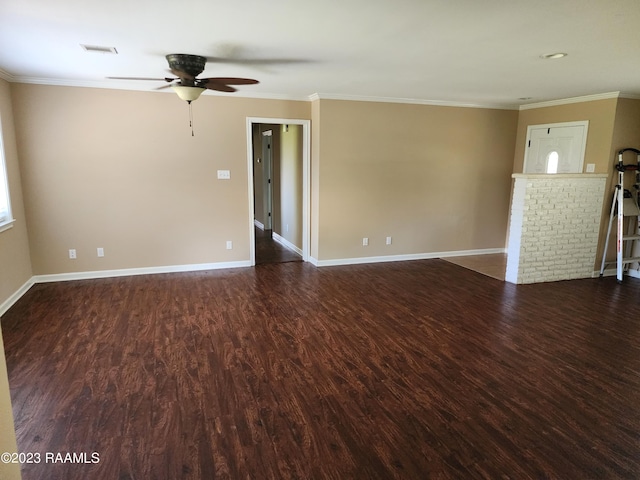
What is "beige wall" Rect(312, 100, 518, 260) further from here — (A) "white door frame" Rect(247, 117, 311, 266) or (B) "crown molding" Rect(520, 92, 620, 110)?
(B) "crown molding" Rect(520, 92, 620, 110)

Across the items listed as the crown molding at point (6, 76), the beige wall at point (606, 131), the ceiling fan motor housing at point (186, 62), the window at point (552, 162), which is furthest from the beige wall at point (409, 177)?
the crown molding at point (6, 76)

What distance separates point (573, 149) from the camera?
553cm

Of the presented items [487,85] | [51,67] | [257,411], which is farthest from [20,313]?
[487,85]

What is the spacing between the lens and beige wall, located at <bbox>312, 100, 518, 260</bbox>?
18.7 ft

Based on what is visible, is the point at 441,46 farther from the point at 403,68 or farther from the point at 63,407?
the point at 63,407

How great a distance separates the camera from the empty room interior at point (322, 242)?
225cm

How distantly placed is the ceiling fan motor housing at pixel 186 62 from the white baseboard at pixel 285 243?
3.57 m

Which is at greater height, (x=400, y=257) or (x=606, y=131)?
(x=606, y=131)

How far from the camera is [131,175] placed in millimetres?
5074

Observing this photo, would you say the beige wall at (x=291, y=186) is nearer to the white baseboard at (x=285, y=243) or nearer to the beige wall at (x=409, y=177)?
the white baseboard at (x=285, y=243)

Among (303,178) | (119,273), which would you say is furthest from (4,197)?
(303,178)

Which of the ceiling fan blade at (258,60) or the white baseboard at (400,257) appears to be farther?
the white baseboard at (400,257)

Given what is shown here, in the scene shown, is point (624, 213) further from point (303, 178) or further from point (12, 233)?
point (12, 233)

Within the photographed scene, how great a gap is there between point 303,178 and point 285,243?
5.49 feet
